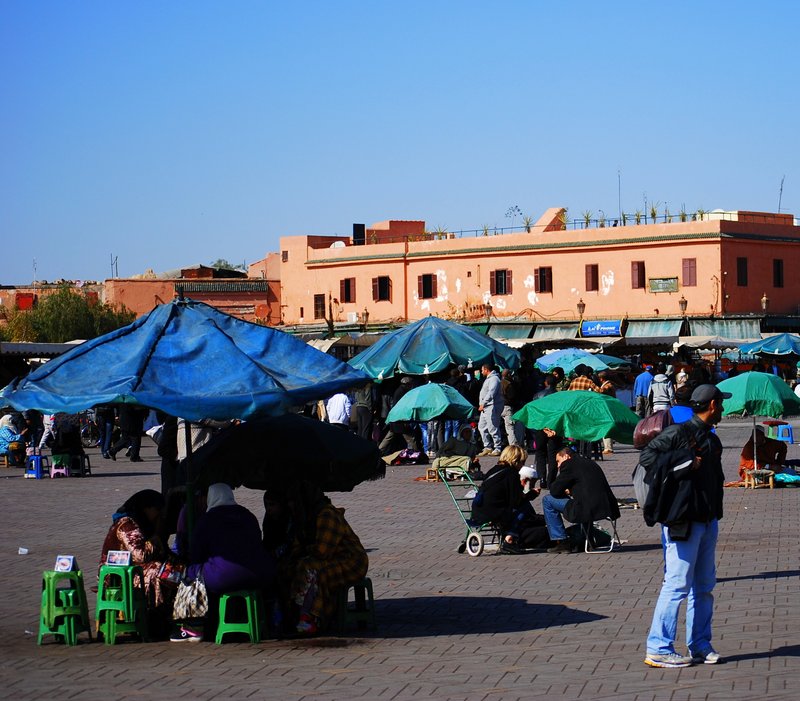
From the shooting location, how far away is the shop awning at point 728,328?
53.8 metres

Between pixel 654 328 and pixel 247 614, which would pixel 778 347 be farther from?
pixel 247 614

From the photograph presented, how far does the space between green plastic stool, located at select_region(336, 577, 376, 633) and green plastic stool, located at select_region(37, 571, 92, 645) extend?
169cm

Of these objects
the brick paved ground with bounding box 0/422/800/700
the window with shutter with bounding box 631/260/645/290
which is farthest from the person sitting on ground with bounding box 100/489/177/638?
the window with shutter with bounding box 631/260/645/290

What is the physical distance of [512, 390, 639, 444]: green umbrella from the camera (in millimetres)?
14688

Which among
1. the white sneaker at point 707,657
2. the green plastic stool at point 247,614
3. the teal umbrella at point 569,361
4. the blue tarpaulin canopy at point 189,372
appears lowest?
the white sneaker at point 707,657

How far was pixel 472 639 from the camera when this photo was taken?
904cm

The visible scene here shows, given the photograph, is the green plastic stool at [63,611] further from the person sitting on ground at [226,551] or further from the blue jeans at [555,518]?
the blue jeans at [555,518]

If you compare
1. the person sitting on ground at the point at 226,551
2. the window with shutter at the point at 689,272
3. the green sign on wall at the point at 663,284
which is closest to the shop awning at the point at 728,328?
the window with shutter at the point at 689,272

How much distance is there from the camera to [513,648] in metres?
8.70

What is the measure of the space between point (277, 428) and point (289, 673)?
2.10 metres

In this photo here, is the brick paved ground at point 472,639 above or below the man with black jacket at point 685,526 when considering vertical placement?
below

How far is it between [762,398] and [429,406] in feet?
19.0

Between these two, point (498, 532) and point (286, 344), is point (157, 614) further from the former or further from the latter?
point (498, 532)

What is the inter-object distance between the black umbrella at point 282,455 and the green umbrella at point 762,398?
376 inches
